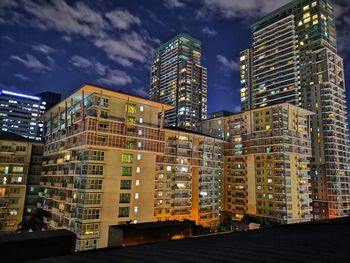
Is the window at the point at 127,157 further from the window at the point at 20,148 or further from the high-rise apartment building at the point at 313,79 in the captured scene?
the high-rise apartment building at the point at 313,79

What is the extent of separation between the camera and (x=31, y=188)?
78.0 metres

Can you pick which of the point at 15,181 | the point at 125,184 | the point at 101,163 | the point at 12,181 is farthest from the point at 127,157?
the point at 12,181

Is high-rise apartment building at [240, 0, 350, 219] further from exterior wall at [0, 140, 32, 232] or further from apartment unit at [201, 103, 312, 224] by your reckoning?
exterior wall at [0, 140, 32, 232]

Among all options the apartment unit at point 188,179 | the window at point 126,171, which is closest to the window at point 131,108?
the window at point 126,171

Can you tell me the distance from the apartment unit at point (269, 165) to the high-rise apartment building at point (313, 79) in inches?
882

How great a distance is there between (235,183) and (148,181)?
55.8m

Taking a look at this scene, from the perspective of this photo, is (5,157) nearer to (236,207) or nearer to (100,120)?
(100,120)

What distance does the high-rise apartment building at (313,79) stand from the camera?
11512 centimetres

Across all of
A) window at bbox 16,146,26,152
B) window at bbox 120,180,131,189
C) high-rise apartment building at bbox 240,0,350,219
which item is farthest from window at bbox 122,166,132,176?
high-rise apartment building at bbox 240,0,350,219

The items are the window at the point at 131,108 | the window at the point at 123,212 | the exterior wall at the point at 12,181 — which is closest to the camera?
the window at the point at 123,212

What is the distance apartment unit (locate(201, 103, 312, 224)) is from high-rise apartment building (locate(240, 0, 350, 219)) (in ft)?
73.5

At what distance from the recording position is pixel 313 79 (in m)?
129

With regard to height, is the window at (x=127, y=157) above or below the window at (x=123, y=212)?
above

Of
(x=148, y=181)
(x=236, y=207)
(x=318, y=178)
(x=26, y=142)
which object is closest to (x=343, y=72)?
(x=318, y=178)
